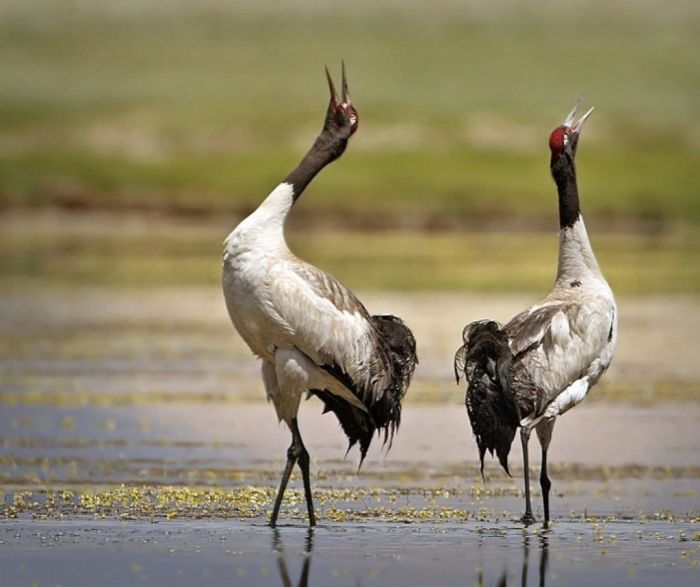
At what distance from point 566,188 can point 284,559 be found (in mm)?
4280

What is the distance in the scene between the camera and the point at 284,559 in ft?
33.5

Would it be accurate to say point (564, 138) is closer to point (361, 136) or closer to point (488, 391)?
point (488, 391)

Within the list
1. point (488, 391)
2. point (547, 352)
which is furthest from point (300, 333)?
point (547, 352)

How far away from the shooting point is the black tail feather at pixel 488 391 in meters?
11.8

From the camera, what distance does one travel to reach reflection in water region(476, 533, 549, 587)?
31.6 feet

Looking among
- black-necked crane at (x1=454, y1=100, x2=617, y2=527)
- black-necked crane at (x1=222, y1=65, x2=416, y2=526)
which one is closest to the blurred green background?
black-necked crane at (x1=454, y1=100, x2=617, y2=527)

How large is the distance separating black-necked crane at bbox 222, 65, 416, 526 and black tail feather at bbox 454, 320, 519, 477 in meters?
0.71

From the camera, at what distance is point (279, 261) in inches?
471

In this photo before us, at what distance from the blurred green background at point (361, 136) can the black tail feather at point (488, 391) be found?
821 inches

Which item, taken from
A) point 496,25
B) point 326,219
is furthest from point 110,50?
point 326,219

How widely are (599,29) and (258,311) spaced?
387 feet

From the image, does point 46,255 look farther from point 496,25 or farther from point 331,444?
point 496,25

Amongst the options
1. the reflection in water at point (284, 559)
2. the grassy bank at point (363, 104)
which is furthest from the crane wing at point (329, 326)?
the grassy bank at point (363, 104)

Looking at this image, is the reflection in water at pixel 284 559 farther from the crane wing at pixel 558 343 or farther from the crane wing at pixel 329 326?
the crane wing at pixel 558 343
